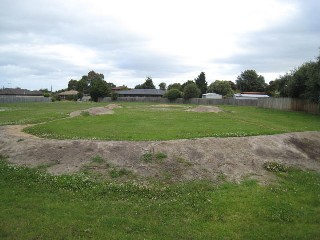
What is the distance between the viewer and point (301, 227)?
11.0 meters

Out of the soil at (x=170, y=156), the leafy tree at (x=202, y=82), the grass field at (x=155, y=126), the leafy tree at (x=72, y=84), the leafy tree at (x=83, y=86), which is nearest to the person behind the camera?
the soil at (x=170, y=156)

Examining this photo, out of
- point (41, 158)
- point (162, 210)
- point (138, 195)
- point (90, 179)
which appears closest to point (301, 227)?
point (162, 210)

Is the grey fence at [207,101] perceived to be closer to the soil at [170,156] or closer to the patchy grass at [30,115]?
the patchy grass at [30,115]

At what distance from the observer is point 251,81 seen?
485ft

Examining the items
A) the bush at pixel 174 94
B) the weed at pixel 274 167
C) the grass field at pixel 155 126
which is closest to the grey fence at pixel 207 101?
the bush at pixel 174 94

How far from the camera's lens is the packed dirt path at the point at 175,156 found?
1560 cm

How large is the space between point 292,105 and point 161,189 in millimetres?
45593

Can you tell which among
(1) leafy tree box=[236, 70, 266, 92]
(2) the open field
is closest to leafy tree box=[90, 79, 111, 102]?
(1) leafy tree box=[236, 70, 266, 92]

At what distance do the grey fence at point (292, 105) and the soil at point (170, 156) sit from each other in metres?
30.6

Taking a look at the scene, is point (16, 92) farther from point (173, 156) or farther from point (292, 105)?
point (173, 156)

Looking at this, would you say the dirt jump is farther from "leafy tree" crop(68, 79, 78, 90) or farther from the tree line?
"leafy tree" crop(68, 79, 78, 90)

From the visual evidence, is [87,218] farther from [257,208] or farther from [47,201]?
[257,208]

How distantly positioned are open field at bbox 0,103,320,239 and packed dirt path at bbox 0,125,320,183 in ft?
0.17

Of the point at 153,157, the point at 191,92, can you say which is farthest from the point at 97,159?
the point at 191,92
